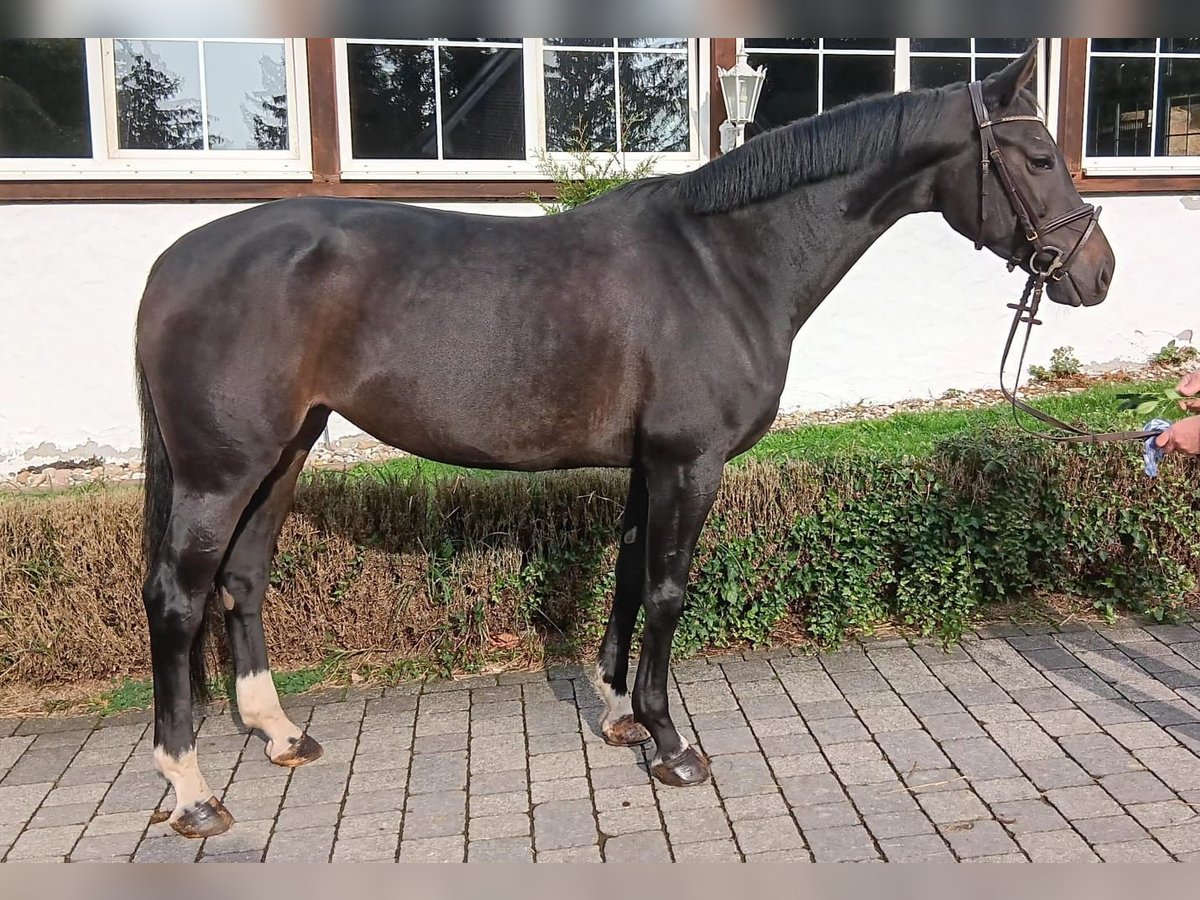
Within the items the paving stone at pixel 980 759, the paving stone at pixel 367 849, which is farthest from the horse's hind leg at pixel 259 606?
the paving stone at pixel 980 759

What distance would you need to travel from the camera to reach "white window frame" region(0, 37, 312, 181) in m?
6.70

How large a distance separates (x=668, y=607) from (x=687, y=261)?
45.3 inches

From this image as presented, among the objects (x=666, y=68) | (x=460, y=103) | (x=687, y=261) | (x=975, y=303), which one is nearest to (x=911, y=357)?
(x=975, y=303)

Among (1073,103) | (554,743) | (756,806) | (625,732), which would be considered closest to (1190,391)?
(756,806)

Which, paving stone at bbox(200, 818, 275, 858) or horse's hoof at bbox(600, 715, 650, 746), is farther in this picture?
horse's hoof at bbox(600, 715, 650, 746)

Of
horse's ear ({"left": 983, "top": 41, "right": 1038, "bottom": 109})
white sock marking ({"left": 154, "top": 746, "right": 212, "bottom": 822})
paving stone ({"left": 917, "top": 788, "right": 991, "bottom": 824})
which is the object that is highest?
horse's ear ({"left": 983, "top": 41, "right": 1038, "bottom": 109})

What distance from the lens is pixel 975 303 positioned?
8.01 metres

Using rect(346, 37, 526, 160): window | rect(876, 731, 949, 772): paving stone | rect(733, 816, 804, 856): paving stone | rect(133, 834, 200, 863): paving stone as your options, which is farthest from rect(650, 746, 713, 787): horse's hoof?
rect(346, 37, 526, 160): window

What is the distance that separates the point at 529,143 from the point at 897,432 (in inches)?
148

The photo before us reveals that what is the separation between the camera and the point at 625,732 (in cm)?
334

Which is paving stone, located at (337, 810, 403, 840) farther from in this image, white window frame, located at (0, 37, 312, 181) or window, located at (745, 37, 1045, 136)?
window, located at (745, 37, 1045, 136)

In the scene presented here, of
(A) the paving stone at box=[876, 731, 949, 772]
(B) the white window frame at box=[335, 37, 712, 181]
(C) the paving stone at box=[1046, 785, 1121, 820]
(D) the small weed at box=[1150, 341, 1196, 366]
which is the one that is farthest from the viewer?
(D) the small weed at box=[1150, 341, 1196, 366]

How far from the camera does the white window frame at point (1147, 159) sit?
26.1 feet

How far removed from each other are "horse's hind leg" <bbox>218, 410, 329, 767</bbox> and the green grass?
85 cm
